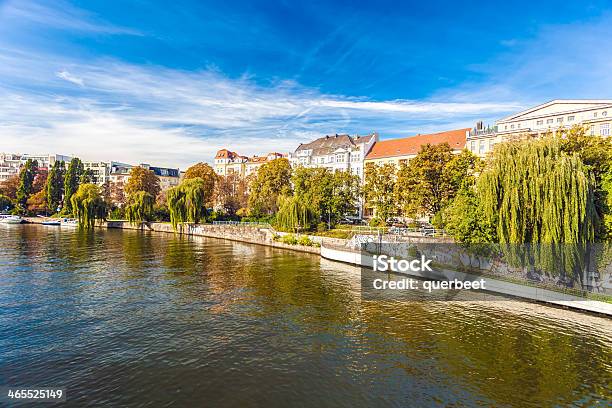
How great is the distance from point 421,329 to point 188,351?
12662 millimetres

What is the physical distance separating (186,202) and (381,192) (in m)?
41.0

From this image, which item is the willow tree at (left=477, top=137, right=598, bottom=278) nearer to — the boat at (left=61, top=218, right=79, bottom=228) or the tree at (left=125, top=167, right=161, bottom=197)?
the tree at (left=125, top=167, right=161, bottom=197)

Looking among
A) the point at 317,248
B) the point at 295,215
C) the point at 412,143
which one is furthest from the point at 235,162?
the point at 317,248

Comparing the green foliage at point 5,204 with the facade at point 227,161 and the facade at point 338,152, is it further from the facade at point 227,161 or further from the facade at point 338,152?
the facade at point 338,152

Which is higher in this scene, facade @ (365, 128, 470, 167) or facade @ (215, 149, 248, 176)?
facade @ (215, 149, 248, 176)

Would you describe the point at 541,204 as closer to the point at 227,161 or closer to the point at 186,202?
the point at 186,202

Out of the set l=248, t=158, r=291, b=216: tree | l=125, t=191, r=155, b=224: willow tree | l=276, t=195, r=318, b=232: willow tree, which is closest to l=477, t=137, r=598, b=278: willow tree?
l=276, t=195, r=318, b=232: willow tree

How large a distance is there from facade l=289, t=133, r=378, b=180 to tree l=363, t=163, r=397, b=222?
2362cm

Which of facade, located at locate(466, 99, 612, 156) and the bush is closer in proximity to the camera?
facade, located at locate(466, 99, 612, 156)

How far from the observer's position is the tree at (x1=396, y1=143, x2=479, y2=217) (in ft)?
144

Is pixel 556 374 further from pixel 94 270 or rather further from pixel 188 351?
pixel 94 270

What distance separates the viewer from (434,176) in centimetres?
4541

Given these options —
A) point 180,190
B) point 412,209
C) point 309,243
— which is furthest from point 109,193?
point 412,209

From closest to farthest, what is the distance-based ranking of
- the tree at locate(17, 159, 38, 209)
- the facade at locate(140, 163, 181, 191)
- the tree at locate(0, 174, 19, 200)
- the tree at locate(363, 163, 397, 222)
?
the tree at locate(363, 163, 397, 222) < the tree at locate(17, 159, 38, 209) < the tree at locate(0, 174, 19, 200) < the facade at locate(140, 163, 181, 191)
